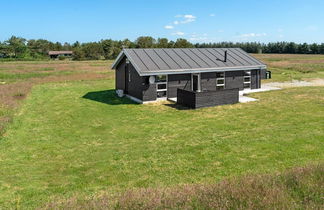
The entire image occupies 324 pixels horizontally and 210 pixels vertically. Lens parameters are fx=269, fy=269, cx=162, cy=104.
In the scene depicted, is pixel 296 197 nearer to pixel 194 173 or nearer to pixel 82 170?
pixel 194 173

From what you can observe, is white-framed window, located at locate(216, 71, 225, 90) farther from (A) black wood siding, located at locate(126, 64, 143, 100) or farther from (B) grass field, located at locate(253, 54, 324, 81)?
(B) grass field, located at locate(253, 54, 324, 81)

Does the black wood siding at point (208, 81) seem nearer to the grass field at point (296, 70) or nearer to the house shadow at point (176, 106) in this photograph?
the house shadow at point (176, 106)

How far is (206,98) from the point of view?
54.6 feet

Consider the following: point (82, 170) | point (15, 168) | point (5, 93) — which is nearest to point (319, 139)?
point (82, 170)

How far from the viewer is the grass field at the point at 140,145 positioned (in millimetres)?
7172

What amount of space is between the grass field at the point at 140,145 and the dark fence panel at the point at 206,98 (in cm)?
64

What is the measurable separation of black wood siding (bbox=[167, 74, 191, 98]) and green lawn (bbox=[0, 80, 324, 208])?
6.77ft

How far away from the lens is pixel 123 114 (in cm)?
1531

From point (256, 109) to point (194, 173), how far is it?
9.44 meters

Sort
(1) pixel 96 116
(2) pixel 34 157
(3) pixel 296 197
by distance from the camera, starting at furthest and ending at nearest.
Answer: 1. (1) pixel 96 116
2. (2) pixel 34 157
3. (3) pixel 296 197

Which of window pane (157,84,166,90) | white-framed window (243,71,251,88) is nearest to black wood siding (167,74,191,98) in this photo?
window pane (157,84,166,90)

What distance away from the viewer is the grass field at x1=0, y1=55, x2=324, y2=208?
717cm

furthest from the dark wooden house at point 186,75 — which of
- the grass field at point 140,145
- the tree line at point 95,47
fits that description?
the tree line at point 95,47

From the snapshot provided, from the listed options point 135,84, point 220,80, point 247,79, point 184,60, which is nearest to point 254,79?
point 247,79
